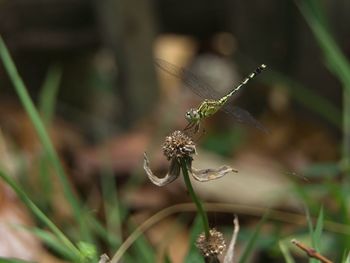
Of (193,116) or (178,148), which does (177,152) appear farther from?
(193,116)

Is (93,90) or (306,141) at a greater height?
(93,90)

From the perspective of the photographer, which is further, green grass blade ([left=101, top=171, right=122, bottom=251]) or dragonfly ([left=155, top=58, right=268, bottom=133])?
green grass blade ([left=101, top=171, right=122, bottom=251])

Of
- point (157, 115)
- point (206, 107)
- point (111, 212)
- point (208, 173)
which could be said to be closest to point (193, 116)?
point (206, 107)

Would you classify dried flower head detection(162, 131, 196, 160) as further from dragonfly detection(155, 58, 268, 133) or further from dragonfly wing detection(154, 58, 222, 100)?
dragonfly wing detection(154, 58, 222, 100)

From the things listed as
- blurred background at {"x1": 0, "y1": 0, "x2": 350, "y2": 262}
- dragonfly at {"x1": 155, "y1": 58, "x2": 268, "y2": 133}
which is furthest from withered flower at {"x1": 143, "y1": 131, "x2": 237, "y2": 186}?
blurred background at {"x1": 0, "y1": 0, "x2": 350, "y2": 262}

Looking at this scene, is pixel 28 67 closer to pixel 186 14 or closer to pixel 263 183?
pixel 186 14

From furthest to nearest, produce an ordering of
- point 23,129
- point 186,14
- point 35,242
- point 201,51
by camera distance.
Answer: point 201,51 → point 186,14 → point 23,129 → point 35,242

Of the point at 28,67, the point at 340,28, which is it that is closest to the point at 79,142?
the point at 28,67
